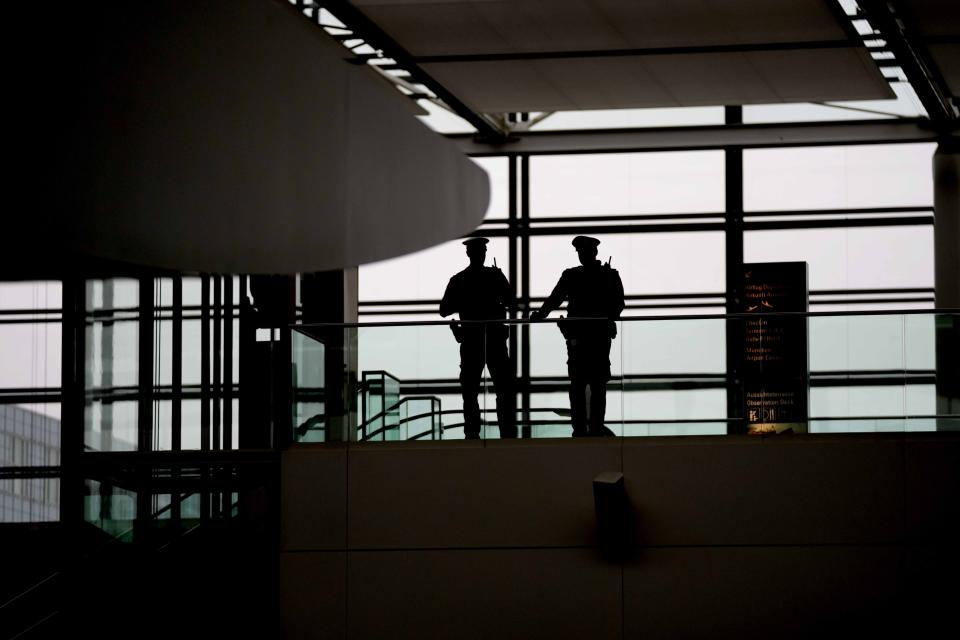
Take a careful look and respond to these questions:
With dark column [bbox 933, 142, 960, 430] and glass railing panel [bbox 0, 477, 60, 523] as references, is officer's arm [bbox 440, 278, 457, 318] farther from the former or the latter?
dark column [bbox 933, 142, 960, 430]

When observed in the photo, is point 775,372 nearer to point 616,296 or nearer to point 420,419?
point 616,296

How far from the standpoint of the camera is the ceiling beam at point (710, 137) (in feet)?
58.3

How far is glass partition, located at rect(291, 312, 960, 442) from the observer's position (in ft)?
35.1

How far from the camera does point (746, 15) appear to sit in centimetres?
1270

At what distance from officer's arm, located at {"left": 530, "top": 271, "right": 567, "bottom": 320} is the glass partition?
0.12m

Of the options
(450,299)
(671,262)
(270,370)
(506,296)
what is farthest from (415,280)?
(506,296)

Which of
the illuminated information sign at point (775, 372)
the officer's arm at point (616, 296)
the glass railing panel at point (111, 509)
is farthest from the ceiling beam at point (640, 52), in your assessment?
the glass railing panel at point (111, 509)

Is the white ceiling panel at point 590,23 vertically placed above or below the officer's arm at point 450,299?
above

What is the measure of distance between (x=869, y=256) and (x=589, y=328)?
330 inches

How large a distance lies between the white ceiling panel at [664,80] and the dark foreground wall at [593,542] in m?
5.19

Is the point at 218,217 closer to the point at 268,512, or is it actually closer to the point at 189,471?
the point at 268,512

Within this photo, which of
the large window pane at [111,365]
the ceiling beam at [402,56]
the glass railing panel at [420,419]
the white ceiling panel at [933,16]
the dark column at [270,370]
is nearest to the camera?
the large window pane at [111,365]

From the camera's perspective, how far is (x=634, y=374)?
1094 cm

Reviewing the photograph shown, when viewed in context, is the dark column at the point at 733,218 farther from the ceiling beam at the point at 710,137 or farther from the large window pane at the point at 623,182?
the ceiling beam at the point at 710,137
